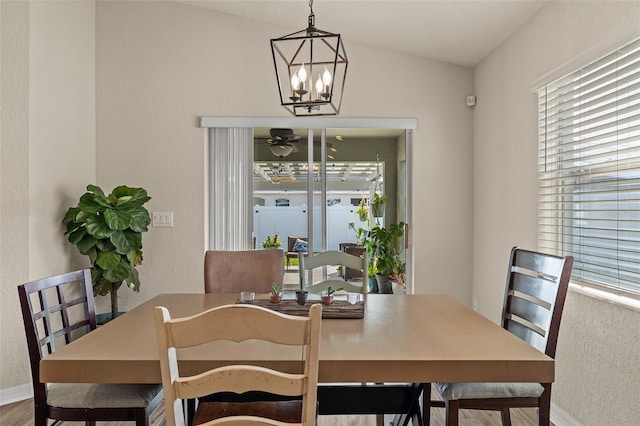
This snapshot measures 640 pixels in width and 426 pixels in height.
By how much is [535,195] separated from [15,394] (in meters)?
3.66

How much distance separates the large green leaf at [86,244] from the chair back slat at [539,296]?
9.48 feet

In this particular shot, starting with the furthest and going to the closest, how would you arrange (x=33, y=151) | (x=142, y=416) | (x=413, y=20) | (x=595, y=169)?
1. (x=413, y=20)
2. (x=33, y=151)
3. (x=595, y=169)
4. (x=142, y=416)

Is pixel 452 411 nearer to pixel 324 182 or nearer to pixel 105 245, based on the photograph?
pixel 324 182

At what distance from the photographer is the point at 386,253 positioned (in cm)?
433

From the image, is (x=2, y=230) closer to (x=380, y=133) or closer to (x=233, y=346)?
(x=233, y=346)

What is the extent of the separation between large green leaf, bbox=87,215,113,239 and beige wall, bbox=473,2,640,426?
2.97 metres

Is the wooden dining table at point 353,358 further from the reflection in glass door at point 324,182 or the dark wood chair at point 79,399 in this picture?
the reflection in glass door at point 324,182

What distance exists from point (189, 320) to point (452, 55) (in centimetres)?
352

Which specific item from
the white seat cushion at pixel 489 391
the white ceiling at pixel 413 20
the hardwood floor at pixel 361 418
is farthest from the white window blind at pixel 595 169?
the hardwood floor at pixel 361 418

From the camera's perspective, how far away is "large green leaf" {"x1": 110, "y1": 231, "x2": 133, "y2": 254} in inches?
143

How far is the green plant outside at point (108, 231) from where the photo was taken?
11.7 feet

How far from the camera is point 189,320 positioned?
4.20ft

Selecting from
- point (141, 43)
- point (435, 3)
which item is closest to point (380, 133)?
point (435, 3)

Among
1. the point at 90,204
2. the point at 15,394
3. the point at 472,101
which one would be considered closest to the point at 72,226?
the point at 90,204
